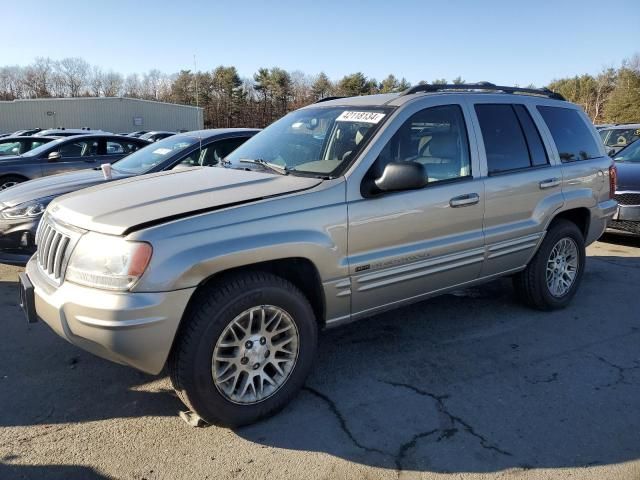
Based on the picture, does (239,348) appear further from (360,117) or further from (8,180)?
(8,180)

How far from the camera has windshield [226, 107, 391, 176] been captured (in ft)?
11.7

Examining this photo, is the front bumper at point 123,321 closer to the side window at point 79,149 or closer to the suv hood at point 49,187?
the suv hood at point 49,187

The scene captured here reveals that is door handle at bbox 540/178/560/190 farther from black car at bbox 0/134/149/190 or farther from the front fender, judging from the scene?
black car at bbox 0/134/149/190

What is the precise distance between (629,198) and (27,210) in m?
7.65

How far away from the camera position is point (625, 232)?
7.60 m

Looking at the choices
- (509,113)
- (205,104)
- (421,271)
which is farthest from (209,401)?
(205,104)

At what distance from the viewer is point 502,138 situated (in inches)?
170

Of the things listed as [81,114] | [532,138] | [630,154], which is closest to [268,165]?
[532,138]

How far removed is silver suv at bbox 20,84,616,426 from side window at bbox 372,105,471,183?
0.01 meters

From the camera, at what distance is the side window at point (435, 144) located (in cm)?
366

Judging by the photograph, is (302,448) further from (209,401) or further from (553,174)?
(553,174)

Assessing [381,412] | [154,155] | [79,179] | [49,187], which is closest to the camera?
[381,412]

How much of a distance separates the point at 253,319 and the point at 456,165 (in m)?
1.97

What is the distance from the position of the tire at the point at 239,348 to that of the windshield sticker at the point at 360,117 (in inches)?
53.7
